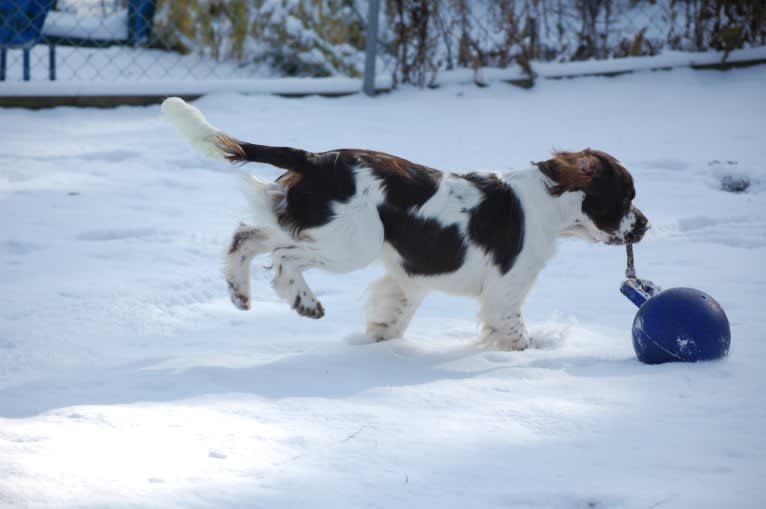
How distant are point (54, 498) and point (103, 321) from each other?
6.26ft

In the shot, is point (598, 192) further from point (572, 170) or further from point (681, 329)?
point (681, 329)

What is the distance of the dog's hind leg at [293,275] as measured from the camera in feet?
12.6

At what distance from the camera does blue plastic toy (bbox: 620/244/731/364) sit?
141 inches

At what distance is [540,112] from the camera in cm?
795

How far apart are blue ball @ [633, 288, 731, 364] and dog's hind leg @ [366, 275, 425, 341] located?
0.96 m

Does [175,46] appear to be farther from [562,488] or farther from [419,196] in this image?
[562,488]

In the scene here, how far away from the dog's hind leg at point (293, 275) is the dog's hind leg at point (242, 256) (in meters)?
0.08

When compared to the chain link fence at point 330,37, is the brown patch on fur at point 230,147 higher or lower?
lower

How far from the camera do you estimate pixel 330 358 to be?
379 centimetres

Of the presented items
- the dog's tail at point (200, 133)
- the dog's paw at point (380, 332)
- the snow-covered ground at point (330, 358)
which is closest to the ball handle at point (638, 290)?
the snow-covered ground at point (330, 358)

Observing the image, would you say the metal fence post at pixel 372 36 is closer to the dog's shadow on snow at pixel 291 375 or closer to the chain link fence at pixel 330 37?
the chain link fence at pixel 330 37

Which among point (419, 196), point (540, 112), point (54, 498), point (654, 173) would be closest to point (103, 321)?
point (419, 196)

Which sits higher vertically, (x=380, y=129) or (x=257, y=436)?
(x=380, y=129)

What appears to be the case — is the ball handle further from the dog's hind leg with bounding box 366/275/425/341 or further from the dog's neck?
the dog's hind leg with bounding box 366/275/425/341
